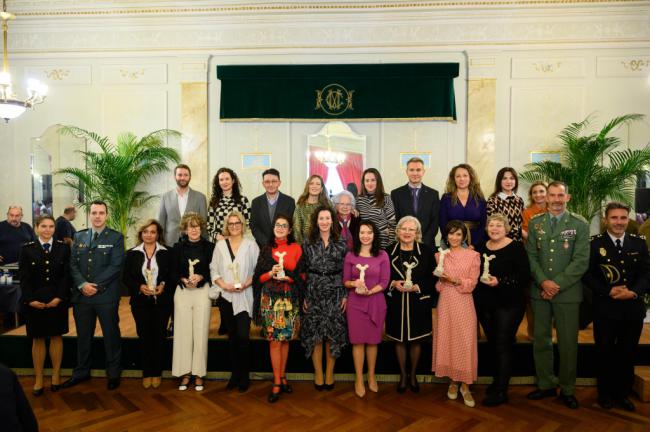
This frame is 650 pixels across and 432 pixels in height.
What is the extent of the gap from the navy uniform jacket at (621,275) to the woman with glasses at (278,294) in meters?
2.38

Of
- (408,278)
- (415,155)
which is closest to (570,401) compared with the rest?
(408,278)

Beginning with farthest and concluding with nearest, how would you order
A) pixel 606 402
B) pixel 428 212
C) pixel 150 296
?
1. pixel 428 212
2. pixel 150 296
3. pixel 606 402

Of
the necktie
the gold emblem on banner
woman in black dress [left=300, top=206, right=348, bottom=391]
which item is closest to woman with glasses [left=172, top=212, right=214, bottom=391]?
woman in black dress [left=300, top=206, right=348, bottom=391]

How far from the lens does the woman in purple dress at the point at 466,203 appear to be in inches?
174

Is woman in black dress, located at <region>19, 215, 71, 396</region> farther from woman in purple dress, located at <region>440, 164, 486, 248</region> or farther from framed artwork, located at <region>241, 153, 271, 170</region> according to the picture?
framed artwork, located at <region>241, 153, 271, 170</region>

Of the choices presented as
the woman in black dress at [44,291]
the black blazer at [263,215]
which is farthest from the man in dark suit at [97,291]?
the black blazer at [263,215]

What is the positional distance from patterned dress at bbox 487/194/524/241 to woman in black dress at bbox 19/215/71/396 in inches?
160

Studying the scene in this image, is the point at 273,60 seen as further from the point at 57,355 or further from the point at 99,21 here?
the point at 57,355

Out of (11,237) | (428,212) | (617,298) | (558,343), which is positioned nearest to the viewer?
(617,298)

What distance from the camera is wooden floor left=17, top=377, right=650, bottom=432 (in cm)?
337

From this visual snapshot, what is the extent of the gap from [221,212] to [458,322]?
2.49 m

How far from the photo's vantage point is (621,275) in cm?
359

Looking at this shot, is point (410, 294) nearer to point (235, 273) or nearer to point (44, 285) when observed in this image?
point (235, 273)

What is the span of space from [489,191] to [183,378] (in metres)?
5.31
